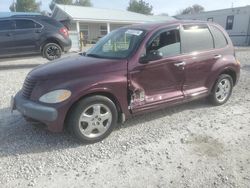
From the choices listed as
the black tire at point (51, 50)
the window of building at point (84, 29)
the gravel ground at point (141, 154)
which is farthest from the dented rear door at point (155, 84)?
the window of building at point (84, 29)

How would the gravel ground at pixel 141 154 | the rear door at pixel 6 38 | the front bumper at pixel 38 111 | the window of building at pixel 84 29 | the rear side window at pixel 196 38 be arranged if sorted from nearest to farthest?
the gravel ground at pixel 141 154
the front bumper at pixel 38 111
the rear side window at pixel 196 38
the rear door at pixel 6 38
the window of building at pixel 84 29

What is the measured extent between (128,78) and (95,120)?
84cm

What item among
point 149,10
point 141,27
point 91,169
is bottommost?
point 91,169

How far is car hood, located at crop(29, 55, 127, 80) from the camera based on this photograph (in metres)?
3.57

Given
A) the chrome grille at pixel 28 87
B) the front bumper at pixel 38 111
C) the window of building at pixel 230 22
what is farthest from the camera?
the window of building at pixel 230 22

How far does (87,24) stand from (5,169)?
25844mm

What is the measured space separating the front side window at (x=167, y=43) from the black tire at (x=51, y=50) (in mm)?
6635

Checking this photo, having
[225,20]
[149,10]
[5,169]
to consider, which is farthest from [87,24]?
[149,10]

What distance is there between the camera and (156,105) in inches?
167

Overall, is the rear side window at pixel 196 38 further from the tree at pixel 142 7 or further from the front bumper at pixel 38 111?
the tree at pixel 142 7

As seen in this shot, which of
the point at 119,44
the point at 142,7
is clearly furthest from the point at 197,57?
the point at 142,7

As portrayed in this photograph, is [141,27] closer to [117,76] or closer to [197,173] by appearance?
[117,76]

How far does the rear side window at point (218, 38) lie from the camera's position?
16.5 ft

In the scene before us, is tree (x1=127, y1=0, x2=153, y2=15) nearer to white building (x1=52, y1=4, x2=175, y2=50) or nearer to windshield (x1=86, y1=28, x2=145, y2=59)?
white building (x1=52, y1=4, x2=175, y2=50)
